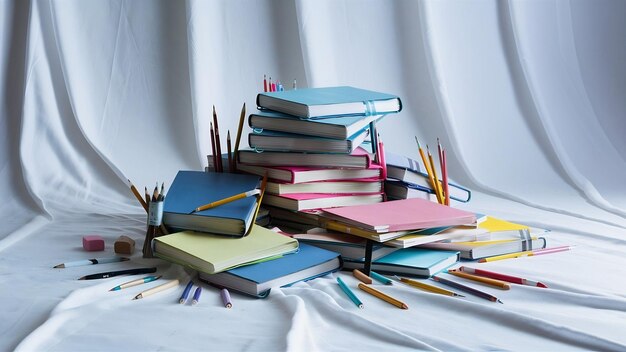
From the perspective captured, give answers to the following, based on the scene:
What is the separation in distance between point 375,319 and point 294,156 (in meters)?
0.68

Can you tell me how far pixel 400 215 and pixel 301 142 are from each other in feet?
1.15

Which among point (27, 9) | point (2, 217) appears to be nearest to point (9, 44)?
point (27, 9)

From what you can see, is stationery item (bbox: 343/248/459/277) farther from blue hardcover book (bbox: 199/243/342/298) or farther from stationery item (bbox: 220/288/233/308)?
stationery item (bbox: 220/288/233/308)

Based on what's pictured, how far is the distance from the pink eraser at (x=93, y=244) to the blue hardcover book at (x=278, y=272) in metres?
0.40

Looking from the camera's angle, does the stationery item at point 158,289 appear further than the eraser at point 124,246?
No

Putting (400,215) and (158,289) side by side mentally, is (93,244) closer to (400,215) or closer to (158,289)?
(158,289)

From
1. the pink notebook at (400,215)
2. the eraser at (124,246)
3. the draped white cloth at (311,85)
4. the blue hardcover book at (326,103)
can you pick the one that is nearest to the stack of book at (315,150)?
the blue hardcover book at (326,103)

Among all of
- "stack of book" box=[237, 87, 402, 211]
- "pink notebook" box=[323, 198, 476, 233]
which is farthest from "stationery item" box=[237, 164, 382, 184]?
"pink notebook" box=[323, 198, 476, 233]

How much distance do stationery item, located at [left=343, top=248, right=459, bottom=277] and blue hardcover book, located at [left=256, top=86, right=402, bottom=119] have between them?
0.40 meters

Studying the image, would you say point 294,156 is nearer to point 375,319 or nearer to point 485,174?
point 375,319

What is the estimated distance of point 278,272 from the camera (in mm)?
1606

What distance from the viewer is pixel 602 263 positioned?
1.84 meters

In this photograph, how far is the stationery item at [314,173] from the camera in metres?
1.98

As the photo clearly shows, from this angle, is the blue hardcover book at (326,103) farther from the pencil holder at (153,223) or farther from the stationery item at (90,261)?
the stationery item at (90,261)
